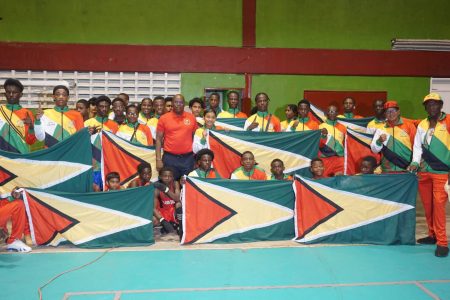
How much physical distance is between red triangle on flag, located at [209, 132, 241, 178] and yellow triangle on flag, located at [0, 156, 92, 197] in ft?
6.53

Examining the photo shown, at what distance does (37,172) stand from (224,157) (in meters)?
2.84

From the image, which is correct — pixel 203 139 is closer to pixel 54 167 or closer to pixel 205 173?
pixel 205 173

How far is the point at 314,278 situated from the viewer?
4.38 meters

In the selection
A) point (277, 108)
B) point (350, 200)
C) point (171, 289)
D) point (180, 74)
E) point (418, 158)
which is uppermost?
point (180, 74)

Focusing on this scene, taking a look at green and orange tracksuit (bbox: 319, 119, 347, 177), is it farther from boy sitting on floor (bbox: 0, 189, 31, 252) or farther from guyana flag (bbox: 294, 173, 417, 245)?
boy sitting on floor (bbox: 0, 189, 31, 252)

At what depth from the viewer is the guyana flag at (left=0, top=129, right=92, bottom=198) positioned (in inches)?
216

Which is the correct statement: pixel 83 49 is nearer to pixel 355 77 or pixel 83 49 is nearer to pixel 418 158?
pixel 355 77

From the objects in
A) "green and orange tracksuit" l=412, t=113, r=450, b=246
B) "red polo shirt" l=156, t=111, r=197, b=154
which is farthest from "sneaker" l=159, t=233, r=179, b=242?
"green and orange tracksuit" l=412, t=113, r=450, b=246

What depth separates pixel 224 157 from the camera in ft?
21.3

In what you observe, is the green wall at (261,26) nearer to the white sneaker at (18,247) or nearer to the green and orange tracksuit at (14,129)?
the green and orange tracksuit at (14,129)

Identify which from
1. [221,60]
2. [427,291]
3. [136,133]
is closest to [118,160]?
[136,133]

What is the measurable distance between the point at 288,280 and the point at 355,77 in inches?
288

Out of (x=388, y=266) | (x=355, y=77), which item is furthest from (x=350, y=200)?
(x=355, y=77)

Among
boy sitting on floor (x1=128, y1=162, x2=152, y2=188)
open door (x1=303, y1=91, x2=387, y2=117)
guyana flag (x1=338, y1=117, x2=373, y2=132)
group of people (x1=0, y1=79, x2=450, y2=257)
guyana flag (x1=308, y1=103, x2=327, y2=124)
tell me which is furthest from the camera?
open door (x1=303, y1=91, x2=387, y2=117)
